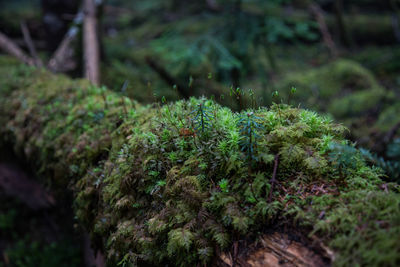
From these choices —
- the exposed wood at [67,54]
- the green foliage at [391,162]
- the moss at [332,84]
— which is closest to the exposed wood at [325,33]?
the moss at [332,84]

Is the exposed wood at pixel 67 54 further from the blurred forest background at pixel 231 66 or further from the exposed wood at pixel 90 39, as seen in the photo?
the exposed wood at pixel 90 39

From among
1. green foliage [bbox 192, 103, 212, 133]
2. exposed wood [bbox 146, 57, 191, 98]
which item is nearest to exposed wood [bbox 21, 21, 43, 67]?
exposed wood [bbox 146, 57, 191, 98]

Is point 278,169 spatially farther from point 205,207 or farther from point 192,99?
point 192,99

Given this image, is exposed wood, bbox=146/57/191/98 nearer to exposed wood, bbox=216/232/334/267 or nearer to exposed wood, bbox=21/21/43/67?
exposed wood, bbox=21/21/43/67

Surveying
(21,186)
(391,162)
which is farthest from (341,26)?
(21,186)

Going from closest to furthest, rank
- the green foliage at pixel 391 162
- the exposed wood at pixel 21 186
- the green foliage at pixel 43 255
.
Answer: the green foliage at pixel 391 162, the green foliage at pixel 43 255, the exposed wood at pixel 21 186

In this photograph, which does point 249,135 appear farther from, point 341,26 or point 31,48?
point 341,26

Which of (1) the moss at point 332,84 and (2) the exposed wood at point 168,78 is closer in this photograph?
(1) the moss at point 332,84
